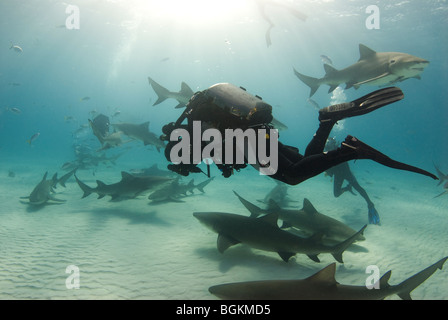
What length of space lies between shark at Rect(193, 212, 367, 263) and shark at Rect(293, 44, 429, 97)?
476 centimetres

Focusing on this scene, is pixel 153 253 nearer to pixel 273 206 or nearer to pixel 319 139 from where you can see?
pixel 273 206

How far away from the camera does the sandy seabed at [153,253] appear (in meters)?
4.62

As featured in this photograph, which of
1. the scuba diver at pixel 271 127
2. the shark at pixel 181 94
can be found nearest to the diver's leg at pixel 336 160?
the scuba diver at pixel 271 127

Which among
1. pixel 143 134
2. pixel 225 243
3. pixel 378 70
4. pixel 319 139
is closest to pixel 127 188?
pixel 143 134

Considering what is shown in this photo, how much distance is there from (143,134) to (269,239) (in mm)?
8162

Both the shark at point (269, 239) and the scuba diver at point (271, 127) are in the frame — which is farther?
the shark at point (269, 239)

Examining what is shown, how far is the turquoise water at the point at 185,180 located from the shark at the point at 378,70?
4891 millimetres

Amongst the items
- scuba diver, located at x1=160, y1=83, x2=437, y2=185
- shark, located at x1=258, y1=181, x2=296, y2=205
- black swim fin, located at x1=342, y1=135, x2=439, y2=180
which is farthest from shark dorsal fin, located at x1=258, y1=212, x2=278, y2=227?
shark, located at x1=258, y1=181, x2=296, y2=205

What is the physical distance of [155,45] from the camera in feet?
179

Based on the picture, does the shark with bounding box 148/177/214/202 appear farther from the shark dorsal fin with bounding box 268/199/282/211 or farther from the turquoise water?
the shark dorsal fin with bounding box 268/199/282/211

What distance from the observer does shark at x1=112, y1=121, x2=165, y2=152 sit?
1109cm

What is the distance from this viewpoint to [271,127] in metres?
3.99

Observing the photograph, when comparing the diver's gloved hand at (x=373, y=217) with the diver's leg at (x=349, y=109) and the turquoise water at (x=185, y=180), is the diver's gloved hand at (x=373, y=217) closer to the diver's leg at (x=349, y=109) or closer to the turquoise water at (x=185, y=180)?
the turquoise water at (x=185, y=180)
